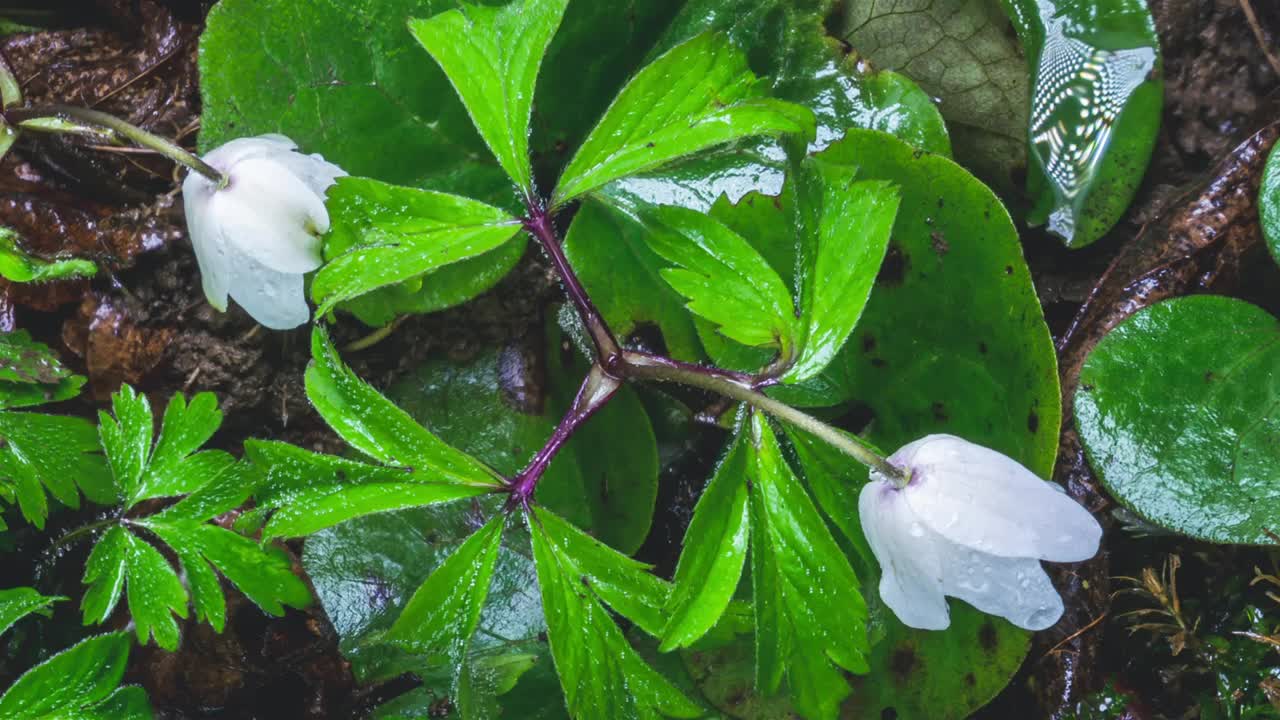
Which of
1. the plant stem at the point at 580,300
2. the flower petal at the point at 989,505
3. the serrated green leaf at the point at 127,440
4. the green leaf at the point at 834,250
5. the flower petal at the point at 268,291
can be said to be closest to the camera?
the flower petal at the point at 989,505

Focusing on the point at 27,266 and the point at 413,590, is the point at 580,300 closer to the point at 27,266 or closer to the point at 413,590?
the point at 413,590

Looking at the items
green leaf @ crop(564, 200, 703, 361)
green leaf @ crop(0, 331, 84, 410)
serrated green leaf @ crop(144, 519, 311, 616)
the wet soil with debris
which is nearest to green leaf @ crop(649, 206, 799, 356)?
green leaf @ crop(564, 200, 703, 361)

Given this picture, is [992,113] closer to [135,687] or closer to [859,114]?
[859,114]

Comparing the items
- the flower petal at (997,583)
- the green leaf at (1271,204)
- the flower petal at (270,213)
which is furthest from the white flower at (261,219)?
the green leaf at (1271,204)

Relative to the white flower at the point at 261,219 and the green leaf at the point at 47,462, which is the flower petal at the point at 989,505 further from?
the green leaf at the point at 47,462

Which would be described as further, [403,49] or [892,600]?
[403,49]

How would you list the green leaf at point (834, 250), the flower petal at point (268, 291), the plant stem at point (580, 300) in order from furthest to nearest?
the flower petal at point (268, 291), the plant stem at point (580, 300), the green leaf at point (834, 250)

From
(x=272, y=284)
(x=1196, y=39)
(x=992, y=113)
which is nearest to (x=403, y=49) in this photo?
(x=272, y=284)

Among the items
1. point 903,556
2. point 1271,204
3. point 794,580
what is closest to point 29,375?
point 794,580
